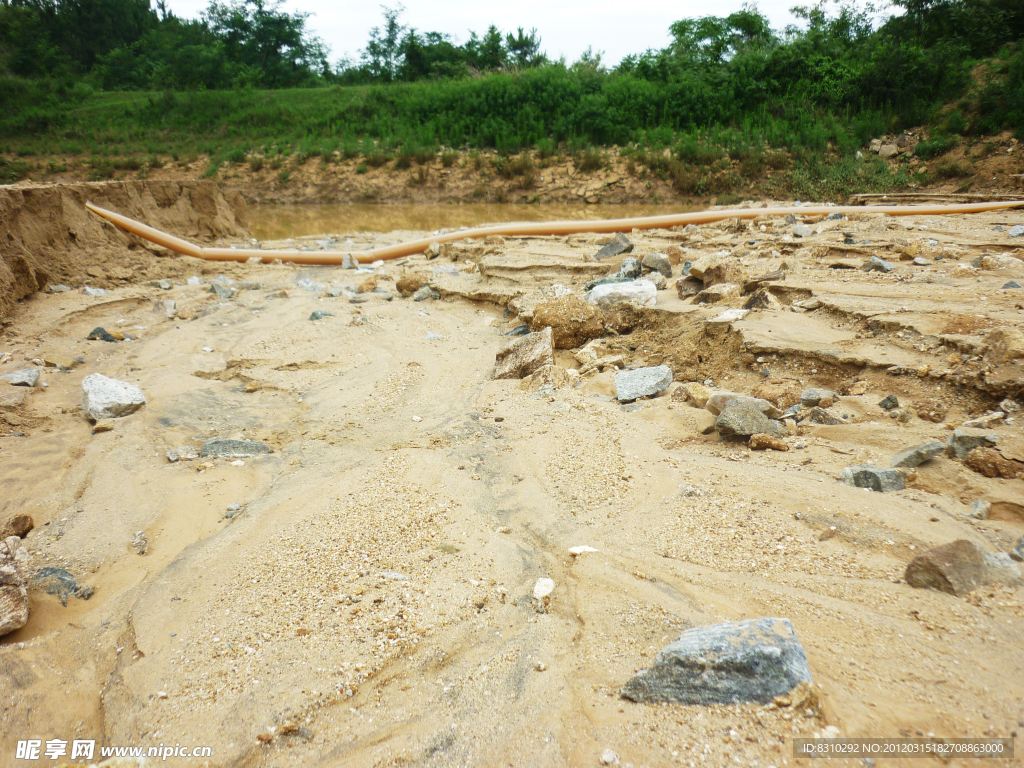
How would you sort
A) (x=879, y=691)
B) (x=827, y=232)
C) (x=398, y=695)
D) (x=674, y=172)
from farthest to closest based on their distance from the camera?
(x=674, y=172) → (x=827, y=232) → (x=398, y=695) → (x=879, y=691)

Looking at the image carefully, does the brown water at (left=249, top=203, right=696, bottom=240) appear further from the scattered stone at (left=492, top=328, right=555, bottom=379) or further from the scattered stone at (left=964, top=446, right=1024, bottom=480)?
the scattered stone at (left=964, top=446, right=1024, bottom=480)

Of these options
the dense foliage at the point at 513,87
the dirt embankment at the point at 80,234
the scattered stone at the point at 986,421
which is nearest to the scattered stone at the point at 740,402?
the scattered stone at the point at 986,421

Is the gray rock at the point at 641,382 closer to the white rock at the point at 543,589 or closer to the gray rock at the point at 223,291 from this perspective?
the white rock at the point at 543,589

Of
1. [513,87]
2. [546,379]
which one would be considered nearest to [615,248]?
[546,379]

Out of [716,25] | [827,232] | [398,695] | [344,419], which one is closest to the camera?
[398,695]

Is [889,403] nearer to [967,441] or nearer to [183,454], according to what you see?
[967,441]

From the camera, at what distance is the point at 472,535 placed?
188 centimetres

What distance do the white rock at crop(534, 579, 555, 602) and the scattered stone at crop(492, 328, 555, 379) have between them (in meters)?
1.69

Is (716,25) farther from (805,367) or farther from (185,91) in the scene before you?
(185,91)

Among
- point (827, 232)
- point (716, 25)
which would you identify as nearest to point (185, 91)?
point (716, 25)

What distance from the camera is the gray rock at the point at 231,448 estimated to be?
101 inches

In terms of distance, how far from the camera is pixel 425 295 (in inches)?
195

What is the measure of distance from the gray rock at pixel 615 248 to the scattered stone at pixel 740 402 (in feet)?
9.11

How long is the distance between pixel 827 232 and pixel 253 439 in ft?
14.8
